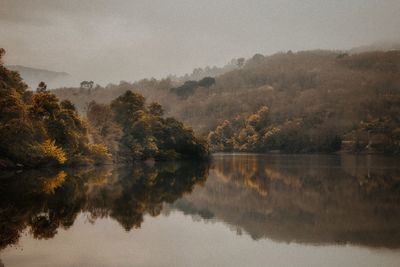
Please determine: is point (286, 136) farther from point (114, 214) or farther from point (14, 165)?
point (114, 214)

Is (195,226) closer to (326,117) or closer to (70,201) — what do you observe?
(70,201)

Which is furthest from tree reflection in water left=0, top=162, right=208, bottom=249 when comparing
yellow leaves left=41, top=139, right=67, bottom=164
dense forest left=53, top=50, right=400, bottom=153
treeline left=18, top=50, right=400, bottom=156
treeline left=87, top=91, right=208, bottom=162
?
dense forest left=53, top=50, right=400, bottom=153

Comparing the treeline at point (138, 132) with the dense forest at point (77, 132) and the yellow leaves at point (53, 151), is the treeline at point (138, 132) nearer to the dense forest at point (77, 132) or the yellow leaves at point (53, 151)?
the dense forest at point (77, 132)

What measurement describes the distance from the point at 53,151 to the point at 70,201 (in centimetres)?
2357

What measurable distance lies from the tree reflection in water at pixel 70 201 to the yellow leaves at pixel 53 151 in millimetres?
9457

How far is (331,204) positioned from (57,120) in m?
33.1

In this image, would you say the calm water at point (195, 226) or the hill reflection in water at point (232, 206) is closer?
the calm water at point (195, 226)

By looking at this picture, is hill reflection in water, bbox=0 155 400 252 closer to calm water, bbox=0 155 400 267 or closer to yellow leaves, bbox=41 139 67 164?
calm water, bbox=0 155 400 267

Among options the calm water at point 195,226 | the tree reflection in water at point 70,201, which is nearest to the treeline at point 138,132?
the tree reflection in water at point 70,201

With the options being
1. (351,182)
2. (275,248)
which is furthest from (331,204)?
(351,182)

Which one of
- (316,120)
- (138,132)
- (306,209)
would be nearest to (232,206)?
(306,209)

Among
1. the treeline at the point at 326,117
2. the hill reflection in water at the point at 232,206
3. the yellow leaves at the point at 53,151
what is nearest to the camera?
the hill reflection in water at the point at 232,206

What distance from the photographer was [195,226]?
19.7m

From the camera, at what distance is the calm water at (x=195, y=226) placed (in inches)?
563
